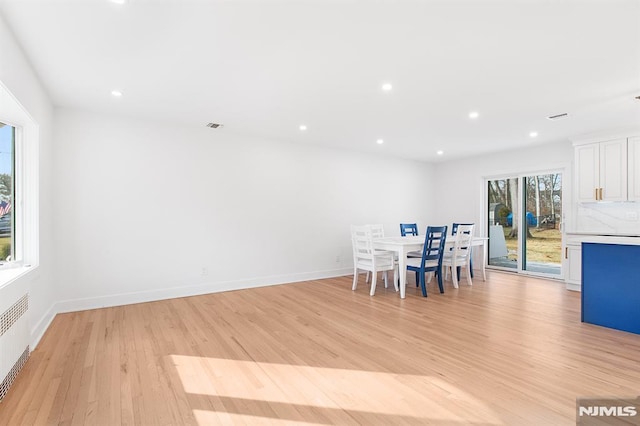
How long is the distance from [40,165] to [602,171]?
289 inches

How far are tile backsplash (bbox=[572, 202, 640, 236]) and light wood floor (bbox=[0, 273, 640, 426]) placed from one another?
2067 millimetres

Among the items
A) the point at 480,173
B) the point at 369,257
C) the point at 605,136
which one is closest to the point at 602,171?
the point at 605,136

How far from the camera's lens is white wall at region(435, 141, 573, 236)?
558 cm

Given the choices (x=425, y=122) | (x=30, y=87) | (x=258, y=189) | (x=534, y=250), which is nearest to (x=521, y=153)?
(x=534, y=250)

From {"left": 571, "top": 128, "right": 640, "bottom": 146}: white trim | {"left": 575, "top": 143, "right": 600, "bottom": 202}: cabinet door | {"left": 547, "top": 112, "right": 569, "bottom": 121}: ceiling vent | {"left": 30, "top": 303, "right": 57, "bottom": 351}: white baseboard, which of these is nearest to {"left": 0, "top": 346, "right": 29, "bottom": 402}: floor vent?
{"left": 30, "top": 303, "right": 57, "bottom": 351}: white baseboard

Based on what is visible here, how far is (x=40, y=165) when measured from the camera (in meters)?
3.13

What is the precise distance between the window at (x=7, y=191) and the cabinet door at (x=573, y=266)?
7082 millimetres

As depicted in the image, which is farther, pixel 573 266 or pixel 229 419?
pixel 573 266

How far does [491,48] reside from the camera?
8.23 ft

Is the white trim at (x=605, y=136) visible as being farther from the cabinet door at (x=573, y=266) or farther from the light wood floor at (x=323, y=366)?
the light wood floor at (x=323, y=366)

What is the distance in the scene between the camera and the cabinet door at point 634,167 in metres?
4.53

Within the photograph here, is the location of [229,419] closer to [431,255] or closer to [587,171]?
[431,255]

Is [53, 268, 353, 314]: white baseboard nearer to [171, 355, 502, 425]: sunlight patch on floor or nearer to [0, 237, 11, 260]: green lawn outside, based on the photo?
[0, 237, 11, 260]: green lawn outside

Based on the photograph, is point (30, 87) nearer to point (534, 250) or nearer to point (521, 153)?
point (521, 153)
